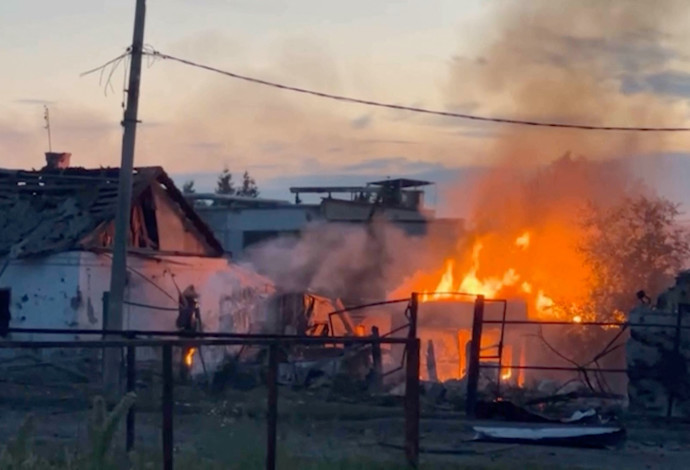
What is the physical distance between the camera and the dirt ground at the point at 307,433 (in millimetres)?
13070

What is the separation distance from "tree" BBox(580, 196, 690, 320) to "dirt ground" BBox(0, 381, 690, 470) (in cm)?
2768

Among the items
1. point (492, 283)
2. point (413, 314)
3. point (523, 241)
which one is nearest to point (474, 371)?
point (413, 314)

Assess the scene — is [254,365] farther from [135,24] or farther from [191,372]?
[135,24]

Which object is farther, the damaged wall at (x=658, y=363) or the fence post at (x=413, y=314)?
the damaged wall at (x=658, y=363)

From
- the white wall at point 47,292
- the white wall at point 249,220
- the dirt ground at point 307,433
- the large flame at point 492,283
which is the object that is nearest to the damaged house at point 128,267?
the white wall at point 47,292

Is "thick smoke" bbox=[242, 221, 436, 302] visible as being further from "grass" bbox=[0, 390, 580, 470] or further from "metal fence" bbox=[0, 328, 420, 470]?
"metal fence" bbox=[0, 328, 420, 470]

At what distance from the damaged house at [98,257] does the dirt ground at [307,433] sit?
7.25 metres

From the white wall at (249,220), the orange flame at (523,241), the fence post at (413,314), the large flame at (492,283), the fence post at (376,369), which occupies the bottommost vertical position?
the fence post at (376,369)

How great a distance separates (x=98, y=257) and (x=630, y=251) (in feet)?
82.4

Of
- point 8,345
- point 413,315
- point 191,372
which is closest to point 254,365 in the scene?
point 191,372

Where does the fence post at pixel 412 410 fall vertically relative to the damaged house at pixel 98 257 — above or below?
below

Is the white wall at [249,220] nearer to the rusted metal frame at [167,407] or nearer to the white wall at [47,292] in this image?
the white wall at [47,292]

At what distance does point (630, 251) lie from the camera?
4862cm

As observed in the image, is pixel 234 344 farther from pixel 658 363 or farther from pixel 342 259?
pixel 342 259
